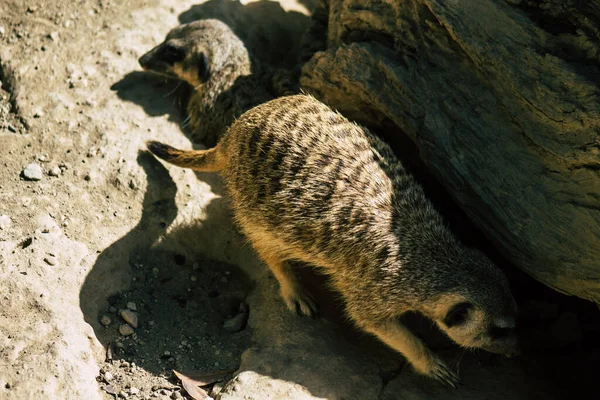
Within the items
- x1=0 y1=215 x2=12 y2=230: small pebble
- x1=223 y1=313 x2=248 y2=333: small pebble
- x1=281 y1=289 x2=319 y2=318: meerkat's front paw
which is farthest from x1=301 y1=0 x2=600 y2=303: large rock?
x1=0 y1=215 x2=12 y2=230: small pebble

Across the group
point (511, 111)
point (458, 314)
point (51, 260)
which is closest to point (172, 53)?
point (51, 260)

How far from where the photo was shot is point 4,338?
118 inches

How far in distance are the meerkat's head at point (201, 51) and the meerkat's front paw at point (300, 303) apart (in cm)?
234

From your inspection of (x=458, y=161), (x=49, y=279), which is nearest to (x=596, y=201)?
(x=458, y=161)

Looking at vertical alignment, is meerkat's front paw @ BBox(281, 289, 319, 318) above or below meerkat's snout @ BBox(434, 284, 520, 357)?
below

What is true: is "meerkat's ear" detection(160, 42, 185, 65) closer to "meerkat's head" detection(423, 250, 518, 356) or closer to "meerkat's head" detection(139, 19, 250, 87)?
"meerkat's head" detection(139, 19, 250, 87)

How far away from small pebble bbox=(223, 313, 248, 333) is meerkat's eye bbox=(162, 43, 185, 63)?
7.81 feet

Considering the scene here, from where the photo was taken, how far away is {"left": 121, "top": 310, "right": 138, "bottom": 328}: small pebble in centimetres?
348

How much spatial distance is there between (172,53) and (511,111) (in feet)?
9.89

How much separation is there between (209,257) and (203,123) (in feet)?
4.43

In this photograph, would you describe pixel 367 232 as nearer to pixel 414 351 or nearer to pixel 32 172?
pixel 414 351

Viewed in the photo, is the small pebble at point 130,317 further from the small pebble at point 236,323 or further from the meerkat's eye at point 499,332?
the meerkat's eye at point 499,332

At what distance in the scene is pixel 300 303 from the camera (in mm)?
3746

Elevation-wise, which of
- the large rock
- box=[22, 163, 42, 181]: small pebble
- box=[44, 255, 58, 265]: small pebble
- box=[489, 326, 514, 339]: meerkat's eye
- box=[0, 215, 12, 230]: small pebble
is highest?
the large rock
